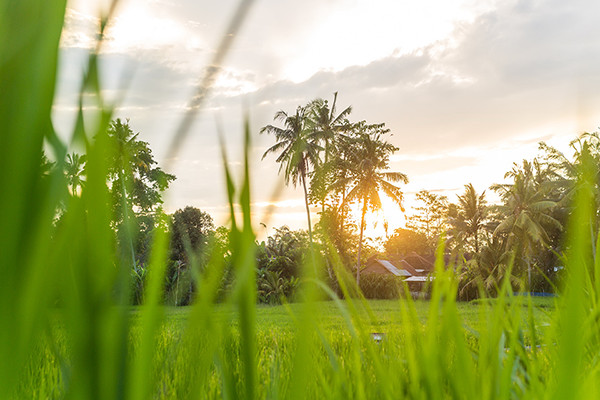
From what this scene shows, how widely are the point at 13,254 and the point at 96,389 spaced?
0.26 ft

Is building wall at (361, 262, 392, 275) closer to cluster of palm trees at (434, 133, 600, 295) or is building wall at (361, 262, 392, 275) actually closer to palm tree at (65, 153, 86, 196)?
cluster of palm trees at (434, 133, 600, 295)

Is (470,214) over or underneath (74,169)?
over

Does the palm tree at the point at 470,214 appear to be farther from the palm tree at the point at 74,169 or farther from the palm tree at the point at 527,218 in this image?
the palm tree at the point at 74,169

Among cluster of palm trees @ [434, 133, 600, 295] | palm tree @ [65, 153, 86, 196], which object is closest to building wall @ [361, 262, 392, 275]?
cluster of palm trees @ [434, 133, 600, 295]

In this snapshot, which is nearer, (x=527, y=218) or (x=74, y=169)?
(x=74, y=169)

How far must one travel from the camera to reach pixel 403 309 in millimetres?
575

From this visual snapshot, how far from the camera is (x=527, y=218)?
30.7 m

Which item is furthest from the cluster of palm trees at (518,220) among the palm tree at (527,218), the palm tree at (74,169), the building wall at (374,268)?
the palm tree at (74,169)

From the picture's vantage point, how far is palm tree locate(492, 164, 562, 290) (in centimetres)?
3027

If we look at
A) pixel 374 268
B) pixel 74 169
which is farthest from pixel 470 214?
pixel 74 169

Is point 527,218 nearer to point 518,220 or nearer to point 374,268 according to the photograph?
point 518,220

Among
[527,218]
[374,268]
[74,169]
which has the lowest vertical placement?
[74,169]

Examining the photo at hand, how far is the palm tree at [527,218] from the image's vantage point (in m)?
30.3

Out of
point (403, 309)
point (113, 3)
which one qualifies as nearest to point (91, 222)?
point (113, 3)
